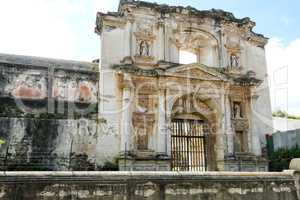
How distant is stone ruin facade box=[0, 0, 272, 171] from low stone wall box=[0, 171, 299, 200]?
605 cm

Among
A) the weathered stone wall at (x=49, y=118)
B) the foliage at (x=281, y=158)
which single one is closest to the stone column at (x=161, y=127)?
the weathered stone wall at (x=49, y=118)

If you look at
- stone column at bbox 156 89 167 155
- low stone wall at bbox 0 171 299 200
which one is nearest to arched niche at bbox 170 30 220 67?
stone column at bbox 156 89 167 155

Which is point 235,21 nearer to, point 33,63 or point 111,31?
point 111,31

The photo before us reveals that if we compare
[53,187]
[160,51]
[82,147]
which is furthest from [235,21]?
[53,187]

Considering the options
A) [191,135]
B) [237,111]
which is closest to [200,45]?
[237,111]

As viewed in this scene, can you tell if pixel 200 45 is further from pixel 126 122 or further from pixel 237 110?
pixel 126 122

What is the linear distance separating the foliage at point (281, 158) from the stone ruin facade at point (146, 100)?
0.72 metres

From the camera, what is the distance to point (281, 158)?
49.6ft

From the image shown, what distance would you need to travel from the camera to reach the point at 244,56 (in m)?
16.3

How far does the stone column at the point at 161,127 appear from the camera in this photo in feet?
43.9

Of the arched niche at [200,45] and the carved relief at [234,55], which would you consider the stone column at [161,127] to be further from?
the carved relief at [234,55]

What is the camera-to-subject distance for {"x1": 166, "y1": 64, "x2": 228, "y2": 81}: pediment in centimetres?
1429

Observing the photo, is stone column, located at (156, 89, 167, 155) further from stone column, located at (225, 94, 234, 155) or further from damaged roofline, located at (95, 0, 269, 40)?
damaged roofline, located at (95, 0, 269, 40)

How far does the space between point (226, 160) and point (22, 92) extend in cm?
870
